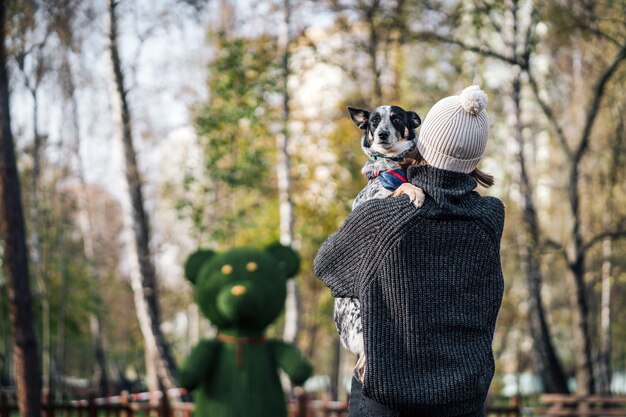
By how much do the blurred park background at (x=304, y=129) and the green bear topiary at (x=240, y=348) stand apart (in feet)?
7.36

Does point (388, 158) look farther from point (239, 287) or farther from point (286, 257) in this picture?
point (286, 257)

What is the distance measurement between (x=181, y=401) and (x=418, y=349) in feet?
33.5

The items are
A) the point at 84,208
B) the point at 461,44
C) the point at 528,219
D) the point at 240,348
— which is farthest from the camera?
the point at 84,208

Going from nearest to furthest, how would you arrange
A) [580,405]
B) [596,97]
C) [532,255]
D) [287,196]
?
[596,97] → [532,255] → [580,405] → [287,196]

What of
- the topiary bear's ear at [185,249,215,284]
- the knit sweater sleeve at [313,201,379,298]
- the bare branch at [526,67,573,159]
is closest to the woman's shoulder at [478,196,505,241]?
the knit sweater sleeve at [313,201,379,298]

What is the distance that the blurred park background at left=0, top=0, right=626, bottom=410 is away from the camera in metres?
13.0

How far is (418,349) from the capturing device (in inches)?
107

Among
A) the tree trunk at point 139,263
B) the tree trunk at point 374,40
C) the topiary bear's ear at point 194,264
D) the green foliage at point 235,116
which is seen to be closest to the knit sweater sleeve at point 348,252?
the topiary bear's ear at point 194,264

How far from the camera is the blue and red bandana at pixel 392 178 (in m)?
3.00

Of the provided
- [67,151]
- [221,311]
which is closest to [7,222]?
[221,311]

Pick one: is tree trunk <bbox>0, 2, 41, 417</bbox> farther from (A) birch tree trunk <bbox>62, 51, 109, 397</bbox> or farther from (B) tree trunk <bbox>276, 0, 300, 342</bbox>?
(A) birch tree trunk <bbox>62, 51, 109, 397</bbox>

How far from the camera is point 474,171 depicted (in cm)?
295

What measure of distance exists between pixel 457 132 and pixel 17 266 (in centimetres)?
692

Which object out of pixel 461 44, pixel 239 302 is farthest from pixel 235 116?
pixel 239 302
